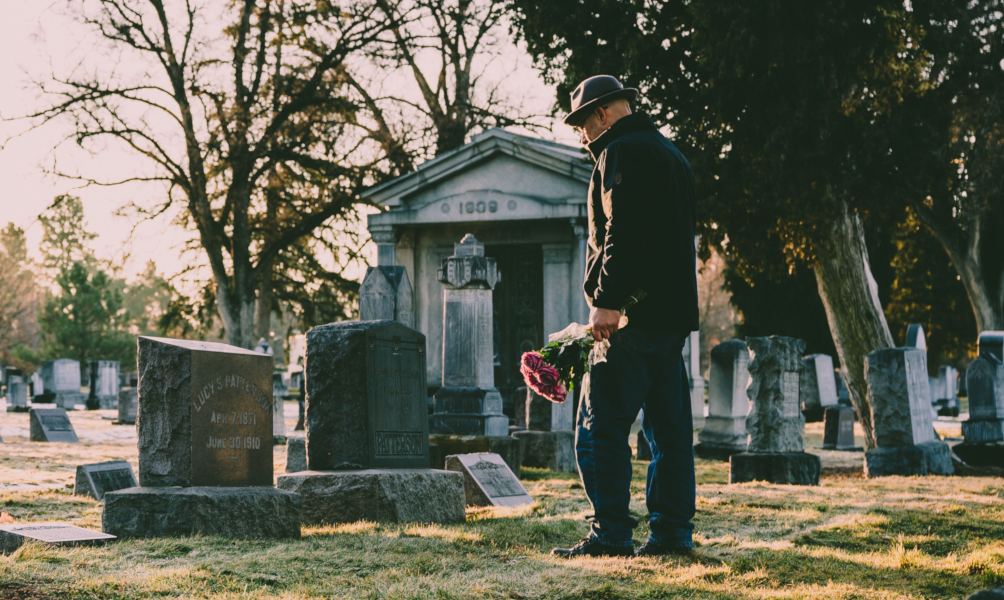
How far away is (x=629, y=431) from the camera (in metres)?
4.03

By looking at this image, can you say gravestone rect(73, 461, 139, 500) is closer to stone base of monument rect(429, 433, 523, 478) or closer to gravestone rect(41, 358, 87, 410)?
stone base of monument rect(429, 433, 523, 478)

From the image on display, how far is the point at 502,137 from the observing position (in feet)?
63.1

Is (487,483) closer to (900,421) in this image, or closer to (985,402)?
(900,421)

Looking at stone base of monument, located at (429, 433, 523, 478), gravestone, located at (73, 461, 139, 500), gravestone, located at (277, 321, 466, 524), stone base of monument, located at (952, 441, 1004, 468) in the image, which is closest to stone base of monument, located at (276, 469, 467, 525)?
gravestone, located at (277, 321, 466, 524)

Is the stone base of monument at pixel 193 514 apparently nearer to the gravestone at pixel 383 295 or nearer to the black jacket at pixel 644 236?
the black jacket at pixel 644 236

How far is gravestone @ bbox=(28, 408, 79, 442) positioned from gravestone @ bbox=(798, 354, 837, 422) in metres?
15.0

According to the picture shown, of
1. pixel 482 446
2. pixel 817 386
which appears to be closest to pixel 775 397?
pixel 482 446

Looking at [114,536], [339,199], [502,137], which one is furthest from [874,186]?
[339,199]

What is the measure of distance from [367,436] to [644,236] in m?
2.86

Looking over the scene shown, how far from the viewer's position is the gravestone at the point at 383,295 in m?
11.6

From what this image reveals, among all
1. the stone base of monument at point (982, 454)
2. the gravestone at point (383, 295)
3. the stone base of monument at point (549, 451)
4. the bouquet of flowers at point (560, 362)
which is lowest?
the stone base of monument at point (982, 454)

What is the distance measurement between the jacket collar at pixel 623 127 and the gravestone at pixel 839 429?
12.6 m

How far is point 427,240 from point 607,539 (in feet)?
56.3

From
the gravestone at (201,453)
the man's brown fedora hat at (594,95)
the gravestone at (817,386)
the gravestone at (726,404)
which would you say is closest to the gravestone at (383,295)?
the gravestone at (726,404)
